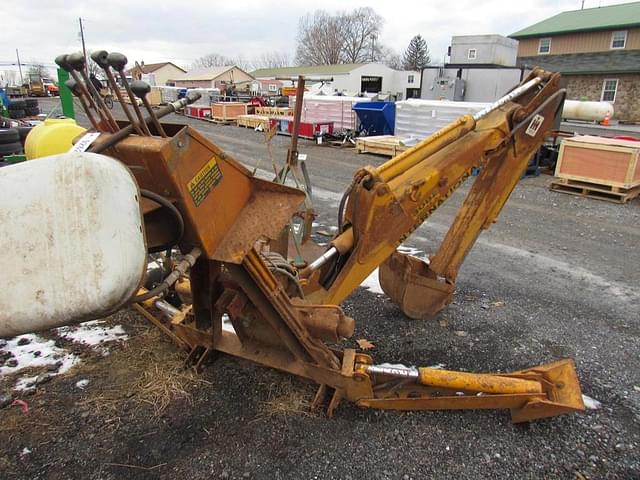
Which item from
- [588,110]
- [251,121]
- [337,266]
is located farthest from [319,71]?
[337,266]

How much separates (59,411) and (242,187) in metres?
2.05

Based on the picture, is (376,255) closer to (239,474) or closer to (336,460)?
(336,460)

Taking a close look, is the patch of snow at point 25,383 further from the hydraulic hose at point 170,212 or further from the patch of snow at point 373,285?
the patch of snow at point 373,285

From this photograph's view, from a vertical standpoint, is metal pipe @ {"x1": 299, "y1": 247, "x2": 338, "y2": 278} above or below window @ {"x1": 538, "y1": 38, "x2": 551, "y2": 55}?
below

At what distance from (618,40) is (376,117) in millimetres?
24808

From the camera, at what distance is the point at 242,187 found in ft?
7.84

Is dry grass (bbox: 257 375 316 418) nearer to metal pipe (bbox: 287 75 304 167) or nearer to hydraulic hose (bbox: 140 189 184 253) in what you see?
hydraulic hose (bbox: 140 189 184 253)

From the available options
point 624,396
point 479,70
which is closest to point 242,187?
point 624,396

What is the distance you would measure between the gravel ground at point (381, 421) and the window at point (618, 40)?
3286 centimetres

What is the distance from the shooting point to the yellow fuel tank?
6219 mm

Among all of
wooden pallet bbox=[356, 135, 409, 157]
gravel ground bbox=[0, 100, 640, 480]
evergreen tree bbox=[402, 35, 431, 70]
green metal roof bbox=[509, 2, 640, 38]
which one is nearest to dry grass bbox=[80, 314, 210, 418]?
gravel ground bbox=[0, 100, 640, 480]

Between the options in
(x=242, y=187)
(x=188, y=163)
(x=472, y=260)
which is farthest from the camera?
(x=472, y=260)

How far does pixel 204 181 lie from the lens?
2.13 meters

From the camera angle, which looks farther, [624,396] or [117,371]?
[117,371]
